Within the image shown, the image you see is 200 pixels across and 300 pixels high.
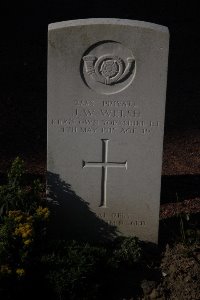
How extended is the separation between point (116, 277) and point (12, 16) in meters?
9.35

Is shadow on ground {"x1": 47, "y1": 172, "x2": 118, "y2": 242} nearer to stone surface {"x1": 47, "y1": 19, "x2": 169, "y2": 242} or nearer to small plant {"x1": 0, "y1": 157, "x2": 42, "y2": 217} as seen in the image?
stone surface {"x1": 47, "y1": 19, "x2": 169, "y2": 242}

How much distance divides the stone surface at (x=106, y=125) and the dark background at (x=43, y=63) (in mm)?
2313

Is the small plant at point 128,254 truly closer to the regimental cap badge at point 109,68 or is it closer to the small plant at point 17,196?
the small plant at point 17,196

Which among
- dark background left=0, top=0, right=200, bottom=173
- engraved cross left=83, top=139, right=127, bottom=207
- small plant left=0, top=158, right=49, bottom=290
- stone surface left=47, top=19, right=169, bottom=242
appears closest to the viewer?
small plant left=0, top=158, right=49, bottom=290

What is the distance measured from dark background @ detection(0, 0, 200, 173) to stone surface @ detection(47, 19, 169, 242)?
91.1 inches

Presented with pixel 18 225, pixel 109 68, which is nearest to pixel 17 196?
pixel 18 225

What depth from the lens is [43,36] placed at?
1297cm

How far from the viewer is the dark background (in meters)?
9.16

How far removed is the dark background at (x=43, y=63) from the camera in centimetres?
916

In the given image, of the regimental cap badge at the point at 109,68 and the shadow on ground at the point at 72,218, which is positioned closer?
the regimental cap badge at the point at 109,68

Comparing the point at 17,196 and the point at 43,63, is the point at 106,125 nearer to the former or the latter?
the point at 17,196

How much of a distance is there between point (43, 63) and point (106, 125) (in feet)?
19.3

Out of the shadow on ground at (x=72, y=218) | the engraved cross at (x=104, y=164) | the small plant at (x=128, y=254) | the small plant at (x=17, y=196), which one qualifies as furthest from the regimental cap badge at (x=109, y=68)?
the small plant at (x=128, y=254)

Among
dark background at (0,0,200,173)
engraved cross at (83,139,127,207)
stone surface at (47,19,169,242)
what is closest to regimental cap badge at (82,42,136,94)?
stone surface at (47,19,169,242)
